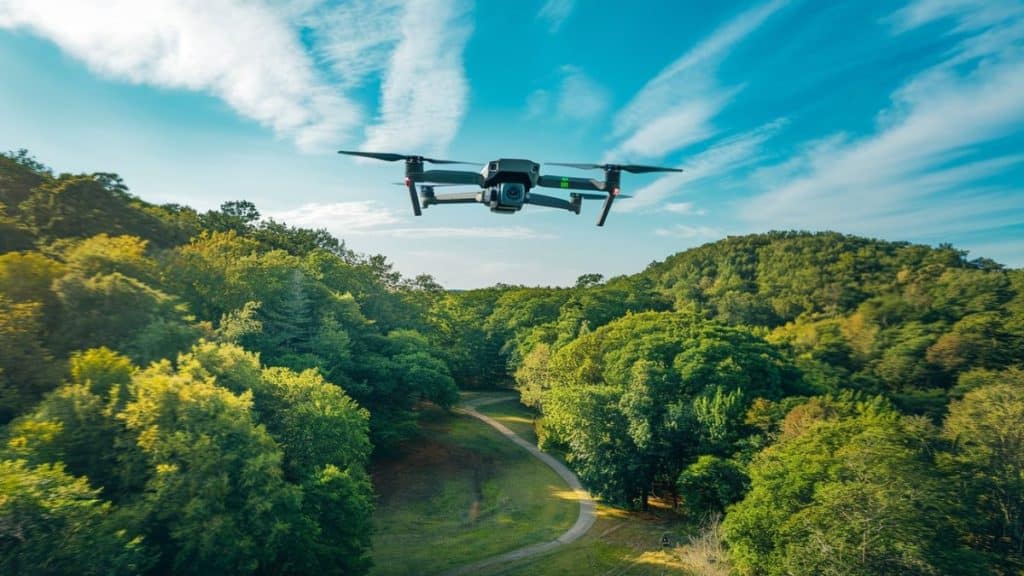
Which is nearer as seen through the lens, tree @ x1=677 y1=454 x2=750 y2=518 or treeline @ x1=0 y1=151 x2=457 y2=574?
treeline @ x1=0 y1=151 x2=457 y2=574

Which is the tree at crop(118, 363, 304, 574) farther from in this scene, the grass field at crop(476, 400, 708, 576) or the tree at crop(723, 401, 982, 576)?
the tree at crop(723, 401, 982, 576)

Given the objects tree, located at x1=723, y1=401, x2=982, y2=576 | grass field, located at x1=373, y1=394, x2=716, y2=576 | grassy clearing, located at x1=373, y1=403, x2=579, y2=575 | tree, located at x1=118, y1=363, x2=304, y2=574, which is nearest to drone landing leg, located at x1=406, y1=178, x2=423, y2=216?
→ tree, located at x1=118, y1=363, x2=304, y2=574

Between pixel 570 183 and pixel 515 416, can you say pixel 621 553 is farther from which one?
pixel 515 416

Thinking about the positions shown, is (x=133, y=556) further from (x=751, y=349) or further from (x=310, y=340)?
(x=751, y=349)

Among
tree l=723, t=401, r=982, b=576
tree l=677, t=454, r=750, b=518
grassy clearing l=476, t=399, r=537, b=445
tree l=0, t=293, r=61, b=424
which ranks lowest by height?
grassy clearing l=476, t=399, r=537, b=445

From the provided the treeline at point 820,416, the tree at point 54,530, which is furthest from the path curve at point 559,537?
the tree at point 54,530

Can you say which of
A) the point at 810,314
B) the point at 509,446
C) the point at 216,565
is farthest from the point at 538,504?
the point at 810,314

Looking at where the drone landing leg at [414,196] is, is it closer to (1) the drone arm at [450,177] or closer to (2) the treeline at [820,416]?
(1) the drone arm at [450,177]

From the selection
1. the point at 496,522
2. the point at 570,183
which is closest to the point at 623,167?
the point at 570,183
